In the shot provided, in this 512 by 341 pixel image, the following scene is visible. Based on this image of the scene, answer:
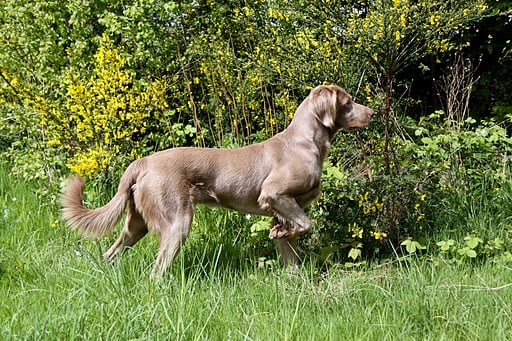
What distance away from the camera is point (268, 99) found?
Answer: 6.12m

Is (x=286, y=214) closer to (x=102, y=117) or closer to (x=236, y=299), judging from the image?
(x=236, y=299)

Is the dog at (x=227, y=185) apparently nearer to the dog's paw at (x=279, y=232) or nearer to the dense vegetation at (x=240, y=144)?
the dog's paw at (x=279, y=232)

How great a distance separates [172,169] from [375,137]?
2.06m

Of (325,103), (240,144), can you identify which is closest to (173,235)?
(325,103)

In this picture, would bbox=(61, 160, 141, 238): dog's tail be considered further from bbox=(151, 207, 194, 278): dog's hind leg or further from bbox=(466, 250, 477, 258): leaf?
bbox=(466, 250, 477, 258): leaf

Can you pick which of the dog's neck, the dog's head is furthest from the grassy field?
the dog's head

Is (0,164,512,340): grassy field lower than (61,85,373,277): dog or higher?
lower

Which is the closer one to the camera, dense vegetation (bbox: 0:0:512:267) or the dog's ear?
the dog's ear

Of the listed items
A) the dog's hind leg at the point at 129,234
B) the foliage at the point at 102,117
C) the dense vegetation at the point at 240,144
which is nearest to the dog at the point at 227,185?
the dog's hind leg at the point at 129,234

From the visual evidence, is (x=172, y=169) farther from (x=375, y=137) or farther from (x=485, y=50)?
(x=485, y=50)

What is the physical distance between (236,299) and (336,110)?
1744mm

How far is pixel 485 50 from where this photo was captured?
346 inches

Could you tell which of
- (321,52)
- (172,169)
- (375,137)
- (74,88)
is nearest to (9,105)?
(74,88)

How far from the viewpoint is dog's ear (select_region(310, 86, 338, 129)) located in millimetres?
4711
